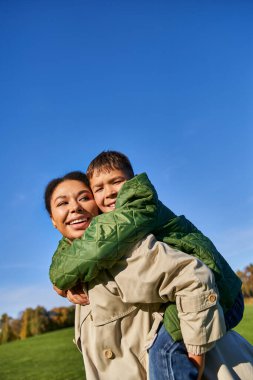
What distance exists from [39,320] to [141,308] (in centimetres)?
1599

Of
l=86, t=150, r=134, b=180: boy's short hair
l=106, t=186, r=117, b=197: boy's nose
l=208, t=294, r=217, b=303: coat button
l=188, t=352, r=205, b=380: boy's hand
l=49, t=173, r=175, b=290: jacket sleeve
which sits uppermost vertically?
l=86, t=150, r=134, b=180: boy's short hair

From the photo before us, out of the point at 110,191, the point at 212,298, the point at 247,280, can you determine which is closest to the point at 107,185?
the point at 110,191

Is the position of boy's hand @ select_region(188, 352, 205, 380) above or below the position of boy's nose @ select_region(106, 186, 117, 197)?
below

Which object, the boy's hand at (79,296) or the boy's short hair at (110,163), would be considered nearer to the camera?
the boy's hand at (79,296)

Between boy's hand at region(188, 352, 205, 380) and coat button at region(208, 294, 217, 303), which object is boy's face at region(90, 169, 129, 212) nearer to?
coat button at region(208, 294, 217, 303)

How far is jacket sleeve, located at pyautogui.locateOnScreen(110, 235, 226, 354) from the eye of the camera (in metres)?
2.12

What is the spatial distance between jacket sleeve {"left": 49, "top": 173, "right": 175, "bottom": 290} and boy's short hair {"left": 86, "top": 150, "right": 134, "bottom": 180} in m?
0.32

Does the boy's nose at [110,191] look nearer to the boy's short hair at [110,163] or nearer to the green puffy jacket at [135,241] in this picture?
the boy's short hair at [110,163]

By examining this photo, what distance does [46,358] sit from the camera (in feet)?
37.1

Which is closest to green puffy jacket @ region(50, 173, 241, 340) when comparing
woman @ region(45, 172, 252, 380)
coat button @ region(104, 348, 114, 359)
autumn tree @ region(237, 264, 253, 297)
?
woman @ region(45, 172, 252, 380)

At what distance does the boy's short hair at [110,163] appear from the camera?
2.71 meters

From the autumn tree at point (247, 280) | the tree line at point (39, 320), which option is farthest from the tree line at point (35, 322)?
the autumn tree at point (247, 280)

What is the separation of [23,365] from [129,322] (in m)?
9.75

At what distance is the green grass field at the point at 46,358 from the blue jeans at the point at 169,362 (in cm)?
677
